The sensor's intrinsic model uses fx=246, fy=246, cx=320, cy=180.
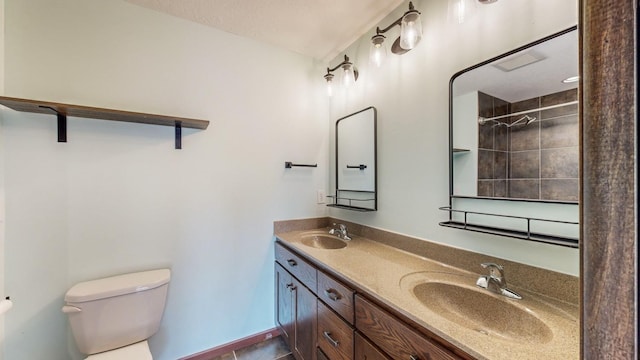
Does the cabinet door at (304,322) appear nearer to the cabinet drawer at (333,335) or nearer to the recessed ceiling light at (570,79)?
the cabinet drawer at (333,335)

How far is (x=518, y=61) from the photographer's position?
1033mm

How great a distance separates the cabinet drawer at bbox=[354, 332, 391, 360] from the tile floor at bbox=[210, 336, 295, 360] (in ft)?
3.30

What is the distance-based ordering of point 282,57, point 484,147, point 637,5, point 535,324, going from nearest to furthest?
point 637,5 < point 535,324 < point 484,147 < point 282,57

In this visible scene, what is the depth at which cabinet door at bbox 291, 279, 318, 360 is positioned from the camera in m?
1.44

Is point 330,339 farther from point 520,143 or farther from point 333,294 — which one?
point 520,143

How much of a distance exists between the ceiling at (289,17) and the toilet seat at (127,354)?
2.07m

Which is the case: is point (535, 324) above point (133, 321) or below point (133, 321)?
above

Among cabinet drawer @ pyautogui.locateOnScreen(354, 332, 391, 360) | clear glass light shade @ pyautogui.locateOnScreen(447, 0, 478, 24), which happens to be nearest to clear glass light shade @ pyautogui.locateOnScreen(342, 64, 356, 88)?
clear glass light shade @ pyautogui.locateOnScreen(447, 0, 478, 24)

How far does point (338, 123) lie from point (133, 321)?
1942 mm

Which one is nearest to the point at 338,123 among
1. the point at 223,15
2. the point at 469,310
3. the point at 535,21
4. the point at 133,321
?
the point at 223,15

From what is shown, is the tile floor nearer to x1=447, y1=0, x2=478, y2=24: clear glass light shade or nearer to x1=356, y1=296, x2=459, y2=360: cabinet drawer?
x1=356, y1=296, x2=459, y2=360: cabinet drawer

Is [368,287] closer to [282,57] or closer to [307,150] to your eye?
[307,150]

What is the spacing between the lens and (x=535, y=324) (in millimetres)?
824

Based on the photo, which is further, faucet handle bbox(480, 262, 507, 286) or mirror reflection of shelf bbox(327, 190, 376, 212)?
mirror reflection of shelf bbox(327, 190, 376, 212)
